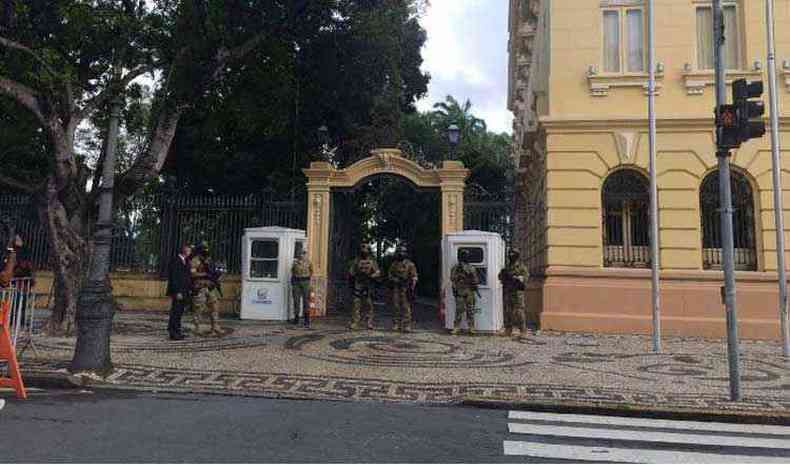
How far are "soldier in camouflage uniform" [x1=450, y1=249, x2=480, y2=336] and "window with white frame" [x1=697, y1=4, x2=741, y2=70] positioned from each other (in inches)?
291

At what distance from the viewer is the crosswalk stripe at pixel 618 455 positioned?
473cm

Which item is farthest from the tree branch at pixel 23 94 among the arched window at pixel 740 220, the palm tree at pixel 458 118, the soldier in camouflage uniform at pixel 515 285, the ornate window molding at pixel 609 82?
the palm tree at pixel 458 118

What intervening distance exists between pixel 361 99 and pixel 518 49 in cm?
636

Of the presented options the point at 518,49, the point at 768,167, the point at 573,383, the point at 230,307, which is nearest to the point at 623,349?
the point at 573,383

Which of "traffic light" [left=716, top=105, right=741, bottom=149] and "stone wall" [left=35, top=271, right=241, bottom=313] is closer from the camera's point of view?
"traffic light" [left=716, top=105, right=741, bottom=149]

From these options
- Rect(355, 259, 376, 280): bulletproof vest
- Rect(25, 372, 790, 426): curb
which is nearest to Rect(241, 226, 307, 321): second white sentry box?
Rect(355, 259, 376, 280): bulletproof vest

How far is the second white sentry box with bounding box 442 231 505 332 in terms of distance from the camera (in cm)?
1289

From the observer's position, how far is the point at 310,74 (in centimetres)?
1886

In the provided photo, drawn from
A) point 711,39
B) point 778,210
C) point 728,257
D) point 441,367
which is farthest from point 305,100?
point 728,257

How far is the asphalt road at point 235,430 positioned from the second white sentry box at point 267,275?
7.72 metres

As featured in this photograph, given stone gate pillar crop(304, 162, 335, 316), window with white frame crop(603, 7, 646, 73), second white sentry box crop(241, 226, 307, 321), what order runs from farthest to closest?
1. stone gate pillar crop(304, 162, 335, 316)
2. second white sentry box crop(241, 226, 307, 321)
3. window with white frame crop(603, 7, 646, 73)

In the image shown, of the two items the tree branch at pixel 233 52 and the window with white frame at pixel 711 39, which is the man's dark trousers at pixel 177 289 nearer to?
the tree branch at pixel 233 52

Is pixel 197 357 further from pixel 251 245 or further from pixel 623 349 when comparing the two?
pixel 623 349

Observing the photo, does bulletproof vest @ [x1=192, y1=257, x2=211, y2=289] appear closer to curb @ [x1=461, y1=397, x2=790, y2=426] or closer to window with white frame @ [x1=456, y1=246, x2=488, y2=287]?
window with white frame @ [x1=456, y1=246, x2=488, y2=287]
